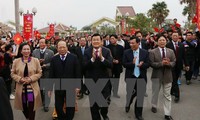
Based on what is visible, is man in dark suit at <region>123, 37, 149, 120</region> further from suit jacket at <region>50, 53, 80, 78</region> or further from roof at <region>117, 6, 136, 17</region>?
roof at <region>117, 6, 136, 17</region>

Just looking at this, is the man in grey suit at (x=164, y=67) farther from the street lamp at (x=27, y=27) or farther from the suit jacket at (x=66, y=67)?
the street lamp at (x=27, y=27)

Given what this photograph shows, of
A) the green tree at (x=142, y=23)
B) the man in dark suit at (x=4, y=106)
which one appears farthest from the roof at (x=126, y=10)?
the man in dark suit at (x=4, y=106)

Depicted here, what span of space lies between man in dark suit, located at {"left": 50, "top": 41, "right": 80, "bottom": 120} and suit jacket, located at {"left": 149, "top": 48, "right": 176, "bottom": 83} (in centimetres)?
176

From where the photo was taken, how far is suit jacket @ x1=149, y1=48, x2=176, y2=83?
18.0ft

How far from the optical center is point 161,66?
5.51 meters

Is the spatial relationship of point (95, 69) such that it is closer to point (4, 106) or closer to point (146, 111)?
point (146, 111)

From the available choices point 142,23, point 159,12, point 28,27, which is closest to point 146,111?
point 28,27

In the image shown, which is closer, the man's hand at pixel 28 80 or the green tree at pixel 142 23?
the man's hand at pixel 28 80

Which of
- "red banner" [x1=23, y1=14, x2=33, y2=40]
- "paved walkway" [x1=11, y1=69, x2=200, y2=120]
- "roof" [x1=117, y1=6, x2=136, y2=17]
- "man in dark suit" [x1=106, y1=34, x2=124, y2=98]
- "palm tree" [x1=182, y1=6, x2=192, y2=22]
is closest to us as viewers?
"paved walkway" [x1=11, y1=69, x2=200, y2=120]

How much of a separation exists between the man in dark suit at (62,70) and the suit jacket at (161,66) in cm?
176

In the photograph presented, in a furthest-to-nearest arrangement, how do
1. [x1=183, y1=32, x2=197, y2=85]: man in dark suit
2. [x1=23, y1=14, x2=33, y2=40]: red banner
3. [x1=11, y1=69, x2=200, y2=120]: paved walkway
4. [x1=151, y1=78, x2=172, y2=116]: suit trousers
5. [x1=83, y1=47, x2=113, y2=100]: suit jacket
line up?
[x1=23, y1=14, x2=33, y2=40]: red banner, [x1=183, y1=32, x2=197, y2=85]: man in dark suit, [x1=11, y1=69, x2=200, y2=120]: paved walkway, [x1=151, y1=78, x2=172, y2=116]: suit trousers, [x1=83, y1=47, x2=113, y2=100]: suit jacket

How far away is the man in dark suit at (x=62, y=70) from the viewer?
190 inches

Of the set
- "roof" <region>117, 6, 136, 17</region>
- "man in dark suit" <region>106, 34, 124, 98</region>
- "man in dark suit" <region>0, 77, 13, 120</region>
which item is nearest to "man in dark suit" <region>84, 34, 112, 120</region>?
"man in dark suit" <region>106, 34, 124, 98</region>

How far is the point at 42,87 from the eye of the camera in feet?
19.0
